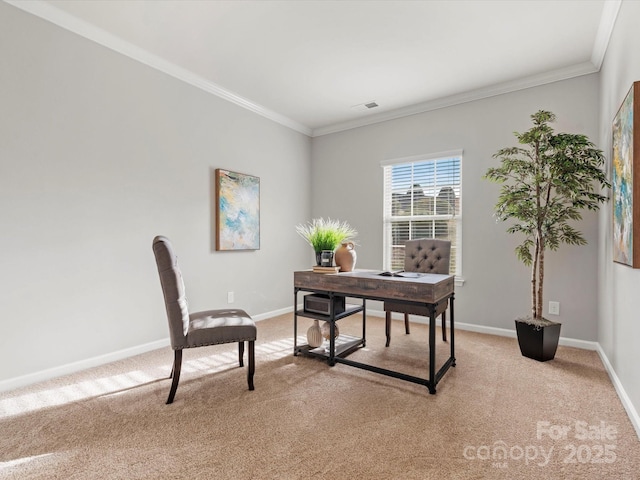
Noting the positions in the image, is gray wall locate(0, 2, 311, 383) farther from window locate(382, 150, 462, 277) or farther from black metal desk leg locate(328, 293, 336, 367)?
window locate(382, 150, 462, 277)

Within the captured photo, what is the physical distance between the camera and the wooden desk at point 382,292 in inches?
87.9

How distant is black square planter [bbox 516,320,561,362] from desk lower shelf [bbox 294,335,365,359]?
4.71 ft

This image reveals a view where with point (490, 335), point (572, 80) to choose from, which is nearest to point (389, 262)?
point (490, 335)

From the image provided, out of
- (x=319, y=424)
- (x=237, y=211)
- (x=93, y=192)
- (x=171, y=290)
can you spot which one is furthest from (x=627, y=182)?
(x=93, y=192)

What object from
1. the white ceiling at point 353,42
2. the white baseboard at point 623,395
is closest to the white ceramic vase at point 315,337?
the white baseboard at point 623,395

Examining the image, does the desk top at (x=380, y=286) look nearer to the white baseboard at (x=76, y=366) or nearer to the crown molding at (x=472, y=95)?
the white baseboard at (x=76, y=366)

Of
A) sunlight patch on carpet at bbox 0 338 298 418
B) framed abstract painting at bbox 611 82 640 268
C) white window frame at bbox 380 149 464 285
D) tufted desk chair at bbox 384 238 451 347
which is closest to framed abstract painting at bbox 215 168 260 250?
sunlight patch on carpet at bbox 0 338 298 418

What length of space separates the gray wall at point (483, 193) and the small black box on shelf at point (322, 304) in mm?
1840

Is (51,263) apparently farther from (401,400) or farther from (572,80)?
(572,80)

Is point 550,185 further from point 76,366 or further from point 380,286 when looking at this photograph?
point 76,366

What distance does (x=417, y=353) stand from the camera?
3.02 m

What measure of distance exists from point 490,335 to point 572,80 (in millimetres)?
2733

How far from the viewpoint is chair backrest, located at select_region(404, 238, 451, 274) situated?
10.9ft

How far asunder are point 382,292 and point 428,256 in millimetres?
1217
